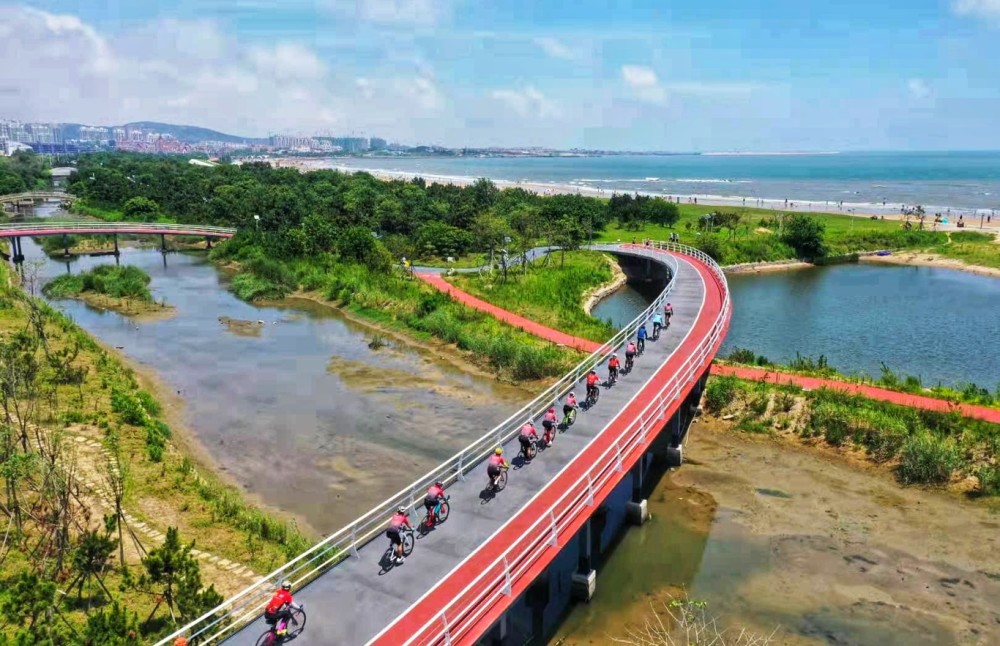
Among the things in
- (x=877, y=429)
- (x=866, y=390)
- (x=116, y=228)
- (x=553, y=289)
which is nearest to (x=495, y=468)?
(x=877, y=429)

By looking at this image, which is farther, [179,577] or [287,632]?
[179,577]

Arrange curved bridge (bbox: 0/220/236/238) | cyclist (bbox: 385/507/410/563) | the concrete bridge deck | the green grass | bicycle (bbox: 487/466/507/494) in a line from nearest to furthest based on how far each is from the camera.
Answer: the concrete bridge deck → cyclist (bbox: 385/507/410/563) → bicycle (bbox: 487/466/507/494) → curved bridge (bbox: 0/220/236/238) → the green grass

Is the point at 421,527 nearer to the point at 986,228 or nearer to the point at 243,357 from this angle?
the point at 243,357

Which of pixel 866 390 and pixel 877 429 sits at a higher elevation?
pixel 866 390

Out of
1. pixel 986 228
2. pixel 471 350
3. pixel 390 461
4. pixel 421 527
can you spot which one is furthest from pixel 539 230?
pixel 986 228

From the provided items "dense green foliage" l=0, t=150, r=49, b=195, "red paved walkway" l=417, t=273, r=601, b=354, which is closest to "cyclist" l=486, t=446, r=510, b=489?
"red paved walkway" l=417, t=273, r=601, b=354

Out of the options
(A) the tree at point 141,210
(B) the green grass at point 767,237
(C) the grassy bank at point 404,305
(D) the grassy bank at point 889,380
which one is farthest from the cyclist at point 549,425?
(A) the tree at point 141,210

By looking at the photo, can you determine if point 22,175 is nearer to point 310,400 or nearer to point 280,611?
point 310,400

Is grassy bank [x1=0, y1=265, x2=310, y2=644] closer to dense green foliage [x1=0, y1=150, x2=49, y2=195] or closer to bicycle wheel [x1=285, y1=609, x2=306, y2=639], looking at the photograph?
bicycle wheel [x1=285, y1=609, x2=306, y2=639]
